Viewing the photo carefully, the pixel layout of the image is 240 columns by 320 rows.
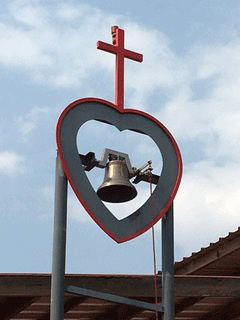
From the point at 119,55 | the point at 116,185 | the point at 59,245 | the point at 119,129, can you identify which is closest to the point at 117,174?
the point at 116,185

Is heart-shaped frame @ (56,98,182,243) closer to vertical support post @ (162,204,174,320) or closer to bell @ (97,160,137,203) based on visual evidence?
vertical support post @ (162,204,174,320)

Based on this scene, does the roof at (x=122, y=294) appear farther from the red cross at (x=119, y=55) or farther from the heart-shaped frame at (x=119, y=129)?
the red cross at (x=119, y=55)

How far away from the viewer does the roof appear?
38.1 ft

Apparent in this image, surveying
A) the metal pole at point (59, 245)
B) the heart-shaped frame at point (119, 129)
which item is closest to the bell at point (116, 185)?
the heart-shaped frame at point (119, 129)

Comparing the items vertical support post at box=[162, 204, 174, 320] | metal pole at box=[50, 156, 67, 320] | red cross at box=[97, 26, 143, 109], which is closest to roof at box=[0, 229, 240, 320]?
vertical support post at box=[162, 204, 174, 320]

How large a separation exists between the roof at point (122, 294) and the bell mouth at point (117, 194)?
101 centimetres

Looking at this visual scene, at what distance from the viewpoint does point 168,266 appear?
11.2 metres

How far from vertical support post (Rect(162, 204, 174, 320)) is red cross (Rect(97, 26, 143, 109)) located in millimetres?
1524

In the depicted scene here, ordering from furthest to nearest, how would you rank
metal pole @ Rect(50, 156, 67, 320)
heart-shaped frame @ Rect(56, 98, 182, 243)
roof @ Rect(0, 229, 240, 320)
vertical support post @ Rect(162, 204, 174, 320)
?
roof @ Rect(0, 229, 240, 320)
vertical support post @ Rect(162, 204, 174, 320)
heart-shaped frame @ Rect(56, 98, 182, 243)
metal pole @ Rect(50, 156, 67, 320)

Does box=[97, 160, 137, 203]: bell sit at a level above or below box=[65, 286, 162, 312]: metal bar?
above

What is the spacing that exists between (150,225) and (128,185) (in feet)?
1.92

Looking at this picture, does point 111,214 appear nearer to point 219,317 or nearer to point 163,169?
point 163,169

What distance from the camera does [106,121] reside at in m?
11.2

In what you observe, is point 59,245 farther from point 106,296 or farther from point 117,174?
point 117,174
